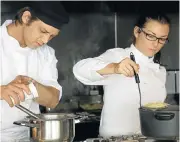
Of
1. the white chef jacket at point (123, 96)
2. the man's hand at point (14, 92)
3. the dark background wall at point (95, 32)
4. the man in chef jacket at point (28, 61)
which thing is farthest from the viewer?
the dark background wall at point (95, 32)

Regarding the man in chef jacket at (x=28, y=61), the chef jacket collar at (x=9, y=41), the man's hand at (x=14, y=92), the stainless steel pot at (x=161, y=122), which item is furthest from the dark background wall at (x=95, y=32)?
the stainless steel pot at (x=161, y=122)

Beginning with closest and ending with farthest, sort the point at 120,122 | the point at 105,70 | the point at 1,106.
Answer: the point at 105,70 → the point at 1,106 → the point at 120,122

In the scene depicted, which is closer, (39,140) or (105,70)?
(39,140)

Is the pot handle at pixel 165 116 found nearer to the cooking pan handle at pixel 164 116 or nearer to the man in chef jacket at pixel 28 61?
the cooking pan handle at pixel 164 116

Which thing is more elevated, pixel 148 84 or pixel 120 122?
pixel 148 84

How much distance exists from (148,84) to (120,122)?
0.26 m

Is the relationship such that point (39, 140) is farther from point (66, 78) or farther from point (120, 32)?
point (120, 32)

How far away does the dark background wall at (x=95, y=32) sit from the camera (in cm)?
318

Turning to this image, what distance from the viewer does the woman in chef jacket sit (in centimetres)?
174

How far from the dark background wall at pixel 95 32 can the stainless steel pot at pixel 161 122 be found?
1902 millimetres

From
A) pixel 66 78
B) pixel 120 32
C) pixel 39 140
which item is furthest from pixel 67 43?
pixel 39 140

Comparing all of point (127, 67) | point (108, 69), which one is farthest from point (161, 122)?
point (108, 69)

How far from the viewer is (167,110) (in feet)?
4.10

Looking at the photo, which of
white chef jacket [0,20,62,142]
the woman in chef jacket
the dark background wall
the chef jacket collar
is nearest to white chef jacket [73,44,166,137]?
the woman in chef jacket
